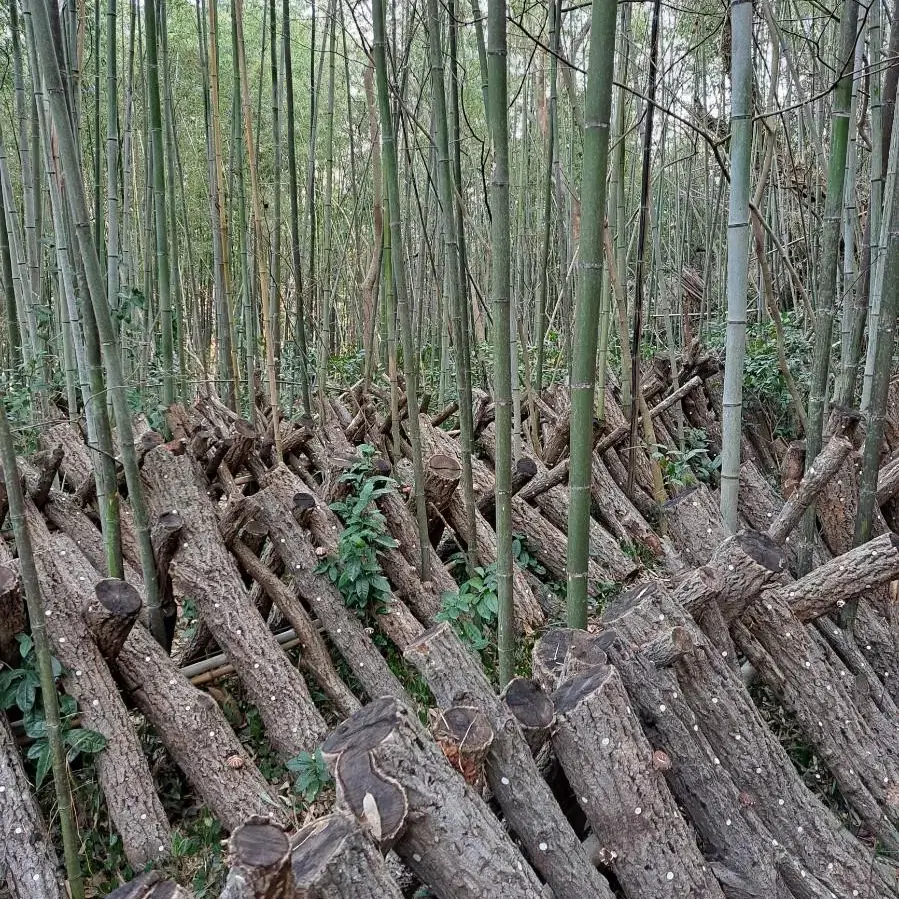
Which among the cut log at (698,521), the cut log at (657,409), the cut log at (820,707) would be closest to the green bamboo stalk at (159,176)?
the cut log at (657,409)

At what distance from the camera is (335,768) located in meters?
0.97

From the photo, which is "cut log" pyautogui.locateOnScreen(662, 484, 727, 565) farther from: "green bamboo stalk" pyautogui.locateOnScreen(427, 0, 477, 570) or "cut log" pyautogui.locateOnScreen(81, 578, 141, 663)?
"cut log" pyautogui.locateOnScreen(81, 578, 141, 663)

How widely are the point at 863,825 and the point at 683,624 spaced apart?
724 millimetres

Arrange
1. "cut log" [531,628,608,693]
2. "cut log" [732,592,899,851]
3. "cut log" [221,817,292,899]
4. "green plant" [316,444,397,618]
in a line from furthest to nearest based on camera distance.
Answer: "green plant" [316,444,397,618] < "cut log" [732,592,899,851] < "cut log" [531,628,608,693] < "cut log" [221,817,292,899]

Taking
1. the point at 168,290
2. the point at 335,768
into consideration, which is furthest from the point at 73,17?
the point at 335,768

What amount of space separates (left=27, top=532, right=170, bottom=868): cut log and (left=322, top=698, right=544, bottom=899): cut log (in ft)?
2.75

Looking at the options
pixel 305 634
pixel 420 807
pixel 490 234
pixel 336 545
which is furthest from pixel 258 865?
pixel 490 234

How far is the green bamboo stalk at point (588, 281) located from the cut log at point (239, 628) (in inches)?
30.8

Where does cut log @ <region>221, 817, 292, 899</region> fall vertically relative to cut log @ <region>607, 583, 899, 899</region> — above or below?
above

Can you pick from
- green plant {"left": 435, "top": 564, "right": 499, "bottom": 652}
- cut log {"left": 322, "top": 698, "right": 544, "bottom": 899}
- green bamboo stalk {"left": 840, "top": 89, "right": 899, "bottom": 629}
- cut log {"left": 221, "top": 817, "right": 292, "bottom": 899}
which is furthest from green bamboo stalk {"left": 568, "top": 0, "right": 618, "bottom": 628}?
green bamboo stalk {"left": 840, "top": 89, "right": 899, "bottom": 629}

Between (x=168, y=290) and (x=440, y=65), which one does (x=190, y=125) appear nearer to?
(x=168, y=290)

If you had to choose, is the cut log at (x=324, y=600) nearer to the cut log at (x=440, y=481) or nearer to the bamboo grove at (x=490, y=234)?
the bamboo grove at (x=490, y=234)

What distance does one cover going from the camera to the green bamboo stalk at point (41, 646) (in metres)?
1.31

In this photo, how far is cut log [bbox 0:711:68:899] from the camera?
1438 mm
